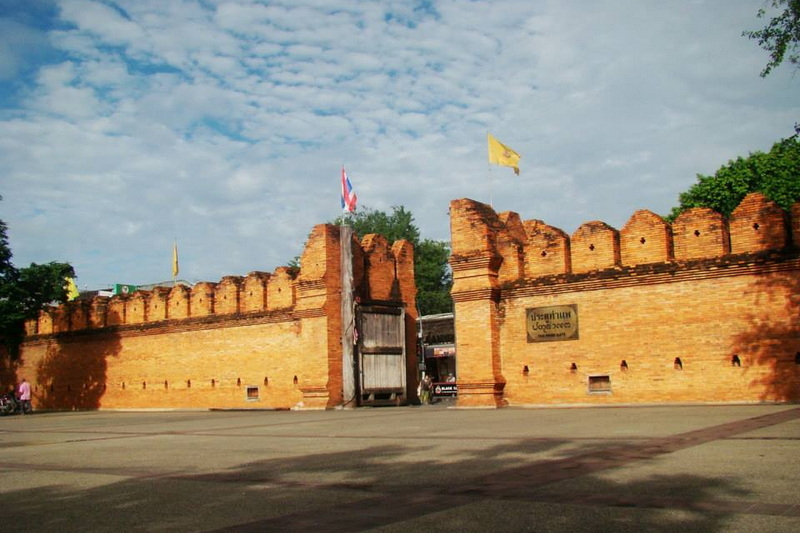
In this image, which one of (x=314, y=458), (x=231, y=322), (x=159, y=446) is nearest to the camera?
(x=314, y=458)

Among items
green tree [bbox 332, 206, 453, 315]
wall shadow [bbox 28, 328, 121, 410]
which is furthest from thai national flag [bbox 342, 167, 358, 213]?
green tree [bbox 332, 206, 453, 315]

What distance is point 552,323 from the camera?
1898cm

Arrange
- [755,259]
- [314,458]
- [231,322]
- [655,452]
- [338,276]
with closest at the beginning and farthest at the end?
[655,452] → [314,458] → [755,259] → [338,276] → [231,322]

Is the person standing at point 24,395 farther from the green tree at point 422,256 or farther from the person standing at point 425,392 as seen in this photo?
the green tree at point 422,256

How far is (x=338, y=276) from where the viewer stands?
75.3 feet

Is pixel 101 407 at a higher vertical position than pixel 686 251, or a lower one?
lower

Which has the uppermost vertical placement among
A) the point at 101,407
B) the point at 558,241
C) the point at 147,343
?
the point at 558,241

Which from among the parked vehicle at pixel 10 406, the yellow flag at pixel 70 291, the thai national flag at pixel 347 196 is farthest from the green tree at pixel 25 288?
the thai national flag at pixel 347 196

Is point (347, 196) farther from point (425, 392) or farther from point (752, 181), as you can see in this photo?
point (752, 181)

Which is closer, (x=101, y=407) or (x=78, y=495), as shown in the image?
(x=78, y=495)

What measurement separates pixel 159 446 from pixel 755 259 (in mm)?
12154

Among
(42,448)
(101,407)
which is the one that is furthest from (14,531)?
(101,407)

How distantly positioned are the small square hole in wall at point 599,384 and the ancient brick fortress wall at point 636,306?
0.03 metres

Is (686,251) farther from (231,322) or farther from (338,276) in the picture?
(231,322)
